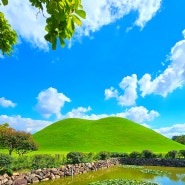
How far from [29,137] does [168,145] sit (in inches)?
1759

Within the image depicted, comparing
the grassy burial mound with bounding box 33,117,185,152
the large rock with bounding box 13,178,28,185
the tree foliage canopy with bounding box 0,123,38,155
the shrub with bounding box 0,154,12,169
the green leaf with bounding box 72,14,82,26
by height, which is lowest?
the large rock with bounding box 13,178,28,185

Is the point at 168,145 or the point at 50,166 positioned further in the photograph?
the point at 168,145

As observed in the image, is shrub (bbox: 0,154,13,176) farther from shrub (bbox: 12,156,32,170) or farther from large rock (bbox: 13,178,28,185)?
shrub (bbox: 12,156,32,170)

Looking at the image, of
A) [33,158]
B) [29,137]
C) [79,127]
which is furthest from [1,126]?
[79,127]

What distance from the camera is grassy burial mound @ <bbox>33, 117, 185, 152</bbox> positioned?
6975cm

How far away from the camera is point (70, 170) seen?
29141 mm

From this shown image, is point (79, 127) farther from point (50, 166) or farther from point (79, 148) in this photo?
point (50, 166)

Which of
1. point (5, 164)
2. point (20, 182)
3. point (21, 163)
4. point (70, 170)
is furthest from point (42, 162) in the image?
point (20, 182)

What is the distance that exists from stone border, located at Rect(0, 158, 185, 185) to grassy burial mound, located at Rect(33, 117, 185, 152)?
22.1 meters

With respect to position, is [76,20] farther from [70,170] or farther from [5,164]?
[70,170]

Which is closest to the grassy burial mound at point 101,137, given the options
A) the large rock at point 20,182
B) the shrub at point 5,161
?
the shrub at point 5,161

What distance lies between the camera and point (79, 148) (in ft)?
227

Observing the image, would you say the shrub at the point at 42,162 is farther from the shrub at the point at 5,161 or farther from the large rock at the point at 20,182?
the large rock at the point at 20,182

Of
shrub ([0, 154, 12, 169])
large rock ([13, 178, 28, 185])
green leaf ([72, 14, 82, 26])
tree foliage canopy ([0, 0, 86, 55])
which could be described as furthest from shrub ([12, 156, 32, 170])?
green leaf ([72, 14, 82, 26])
